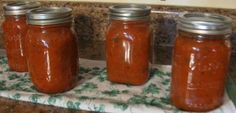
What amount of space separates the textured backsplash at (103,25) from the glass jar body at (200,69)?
23 cm

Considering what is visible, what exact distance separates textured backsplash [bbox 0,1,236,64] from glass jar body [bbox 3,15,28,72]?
0.54 ft

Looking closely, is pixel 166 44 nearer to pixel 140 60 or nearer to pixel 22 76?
pixel 140 60

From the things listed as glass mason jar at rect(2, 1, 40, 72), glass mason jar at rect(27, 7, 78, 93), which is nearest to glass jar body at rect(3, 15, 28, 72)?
glass mason jar at rect(2, 1, 40, 72)

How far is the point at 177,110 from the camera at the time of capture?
492mm

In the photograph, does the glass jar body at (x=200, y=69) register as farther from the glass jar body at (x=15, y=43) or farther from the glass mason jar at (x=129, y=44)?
the glass jar body at (x=15, y=43)

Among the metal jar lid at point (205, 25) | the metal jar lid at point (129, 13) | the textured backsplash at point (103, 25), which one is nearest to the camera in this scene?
the metal jar lid at point (205, 25)

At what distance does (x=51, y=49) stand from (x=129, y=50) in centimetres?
15

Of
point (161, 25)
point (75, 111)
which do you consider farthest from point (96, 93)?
point (161, 25)

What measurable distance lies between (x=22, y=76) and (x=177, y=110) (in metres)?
0.35

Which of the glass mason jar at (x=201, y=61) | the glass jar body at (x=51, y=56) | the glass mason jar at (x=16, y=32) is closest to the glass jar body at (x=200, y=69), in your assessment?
the glass mason jar at (x=201, y=61)

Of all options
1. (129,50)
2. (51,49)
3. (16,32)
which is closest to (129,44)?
(129,50)

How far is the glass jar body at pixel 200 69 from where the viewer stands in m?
0.46

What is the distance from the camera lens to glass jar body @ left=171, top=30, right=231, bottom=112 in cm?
46

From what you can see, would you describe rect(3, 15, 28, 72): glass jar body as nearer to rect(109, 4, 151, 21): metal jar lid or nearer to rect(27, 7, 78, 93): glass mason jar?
rect(27, 7, 78, 93): glass mason jar
